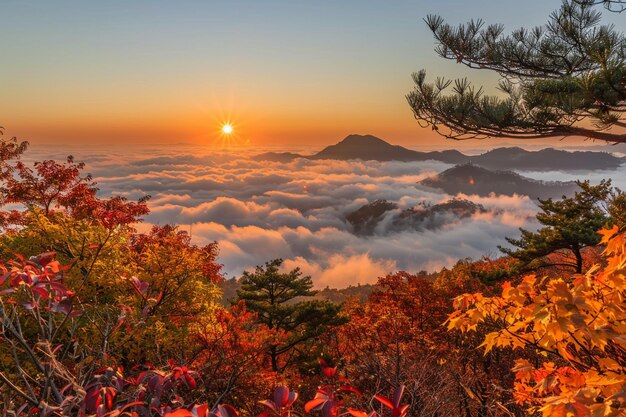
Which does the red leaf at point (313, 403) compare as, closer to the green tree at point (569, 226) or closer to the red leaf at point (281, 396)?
the red leaf at point (281, 396)

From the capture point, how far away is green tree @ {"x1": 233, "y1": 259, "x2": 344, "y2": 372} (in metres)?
19.4

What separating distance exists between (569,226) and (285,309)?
42.0 feet

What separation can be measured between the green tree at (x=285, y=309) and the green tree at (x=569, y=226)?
9.15 metres

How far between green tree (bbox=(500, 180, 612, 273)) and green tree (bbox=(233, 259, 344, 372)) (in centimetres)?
915

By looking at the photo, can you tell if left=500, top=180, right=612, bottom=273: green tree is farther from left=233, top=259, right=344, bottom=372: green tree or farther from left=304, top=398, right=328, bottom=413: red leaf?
left=304, top=398, right=328, bottom=413: red leaf

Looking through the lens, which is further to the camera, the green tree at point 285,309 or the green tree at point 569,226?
the green tree at point 285,309

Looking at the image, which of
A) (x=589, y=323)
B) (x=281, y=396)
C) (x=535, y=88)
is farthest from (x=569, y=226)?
(x=281, y=396)

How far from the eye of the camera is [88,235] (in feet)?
34.7

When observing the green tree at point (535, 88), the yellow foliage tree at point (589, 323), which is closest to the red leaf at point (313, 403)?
the yellow foliage tree at point (589, 323)

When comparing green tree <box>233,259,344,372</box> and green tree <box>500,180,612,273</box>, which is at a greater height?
green tree <box>500,180,612,273</box>

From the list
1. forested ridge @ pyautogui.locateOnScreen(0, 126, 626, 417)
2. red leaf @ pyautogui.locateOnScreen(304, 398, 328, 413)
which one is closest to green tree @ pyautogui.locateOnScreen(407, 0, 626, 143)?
forested ridge @ pyautogui.locateOnScreen(0, 126, 626, 417)

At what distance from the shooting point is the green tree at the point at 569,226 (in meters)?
15.4

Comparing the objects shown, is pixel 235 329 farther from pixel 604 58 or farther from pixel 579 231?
pixel 579 231

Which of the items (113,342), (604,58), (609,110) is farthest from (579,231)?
(113,342)
